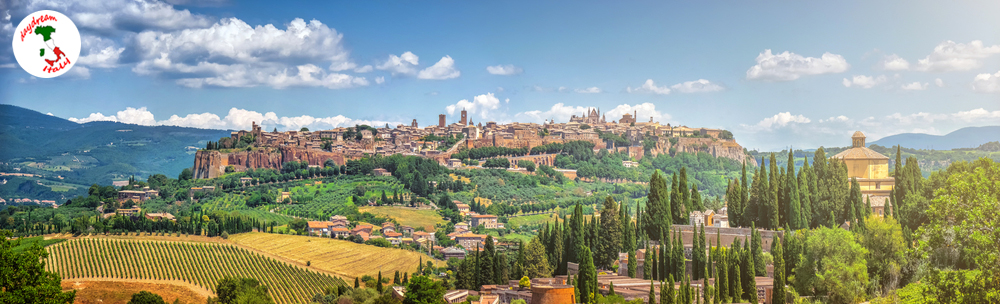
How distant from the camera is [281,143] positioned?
80.7 meters

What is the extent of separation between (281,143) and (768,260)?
6173 cm

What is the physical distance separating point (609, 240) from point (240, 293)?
650 inches

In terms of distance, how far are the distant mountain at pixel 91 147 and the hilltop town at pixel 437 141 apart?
23.9 meters

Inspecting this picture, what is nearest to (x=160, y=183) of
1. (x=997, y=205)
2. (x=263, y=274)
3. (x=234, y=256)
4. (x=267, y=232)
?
(x=267, y=232)

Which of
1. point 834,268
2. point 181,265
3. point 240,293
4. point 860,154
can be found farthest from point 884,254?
point 181,265

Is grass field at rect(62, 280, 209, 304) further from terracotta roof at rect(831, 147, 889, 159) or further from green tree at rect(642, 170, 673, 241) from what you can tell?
terracotta roof at rect(831, 147, 889, 159)

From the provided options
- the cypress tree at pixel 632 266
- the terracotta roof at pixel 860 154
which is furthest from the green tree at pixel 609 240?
the terracotta roof at pixel 860 154

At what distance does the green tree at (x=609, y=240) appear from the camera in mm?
32844

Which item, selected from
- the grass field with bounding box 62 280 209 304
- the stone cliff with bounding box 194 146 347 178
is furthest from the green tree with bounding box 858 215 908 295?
the stone cliff with bounding box 194 146 347 178

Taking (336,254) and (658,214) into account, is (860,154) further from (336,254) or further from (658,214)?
(336,254)

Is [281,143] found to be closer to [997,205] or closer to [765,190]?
[765,190]

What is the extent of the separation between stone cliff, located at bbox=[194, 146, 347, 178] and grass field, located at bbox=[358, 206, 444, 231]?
61.6 feet

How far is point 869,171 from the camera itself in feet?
118

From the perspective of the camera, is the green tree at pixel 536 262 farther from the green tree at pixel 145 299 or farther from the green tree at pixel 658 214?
the green tree at pixel 145 299
